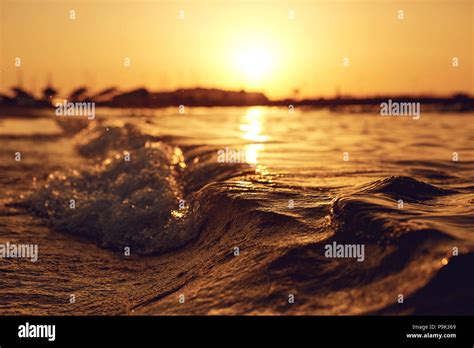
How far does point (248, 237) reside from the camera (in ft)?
21.3

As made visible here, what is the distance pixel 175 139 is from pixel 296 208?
1381cm

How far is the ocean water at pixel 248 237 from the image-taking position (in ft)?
15.0

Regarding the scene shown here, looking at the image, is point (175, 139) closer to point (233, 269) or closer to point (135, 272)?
point (135, 272)

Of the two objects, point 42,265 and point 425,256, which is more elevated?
point 425,256

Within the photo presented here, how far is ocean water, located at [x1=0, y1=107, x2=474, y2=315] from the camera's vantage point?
15.0 ft

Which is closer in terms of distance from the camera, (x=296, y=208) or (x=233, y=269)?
(x=233, y=269)

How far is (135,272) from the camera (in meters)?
7.07

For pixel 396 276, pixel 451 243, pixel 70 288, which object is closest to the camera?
pixel 396 276
